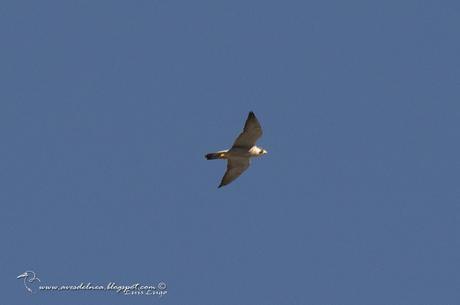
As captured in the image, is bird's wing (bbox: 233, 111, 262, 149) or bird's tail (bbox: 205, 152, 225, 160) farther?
bird's tail (bbox: 205, 152, 225, 160)

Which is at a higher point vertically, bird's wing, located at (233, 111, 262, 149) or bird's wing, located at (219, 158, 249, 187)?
bird's wing, located at (219, 158, 249, 187)

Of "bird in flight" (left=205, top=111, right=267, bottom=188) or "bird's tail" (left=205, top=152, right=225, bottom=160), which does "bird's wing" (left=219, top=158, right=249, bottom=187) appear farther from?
"bird's tail" (left=205, top=152, right=225, bottom=160)

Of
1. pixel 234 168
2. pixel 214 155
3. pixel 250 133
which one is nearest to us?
pixel 250 133

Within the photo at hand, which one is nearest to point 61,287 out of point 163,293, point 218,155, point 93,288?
point 93,288

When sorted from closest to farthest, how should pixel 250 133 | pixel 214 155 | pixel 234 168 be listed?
pixel 250 133, pixel 214 155, pixel 234 168

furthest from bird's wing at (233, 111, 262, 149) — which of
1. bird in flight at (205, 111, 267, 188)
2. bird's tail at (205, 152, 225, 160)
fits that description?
bird's tail at (205, 152, 225, 160)

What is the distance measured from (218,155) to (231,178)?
7.35ft

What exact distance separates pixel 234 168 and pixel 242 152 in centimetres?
159

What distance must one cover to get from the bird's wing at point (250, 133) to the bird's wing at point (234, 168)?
1163 mm

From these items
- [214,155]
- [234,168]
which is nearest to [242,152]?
[214,155]

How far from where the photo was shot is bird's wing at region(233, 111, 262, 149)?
40438 millimetres

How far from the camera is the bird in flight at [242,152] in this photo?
40.7 meters

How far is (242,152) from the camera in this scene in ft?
138

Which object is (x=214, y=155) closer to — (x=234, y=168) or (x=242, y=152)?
(x=242, y=152)
